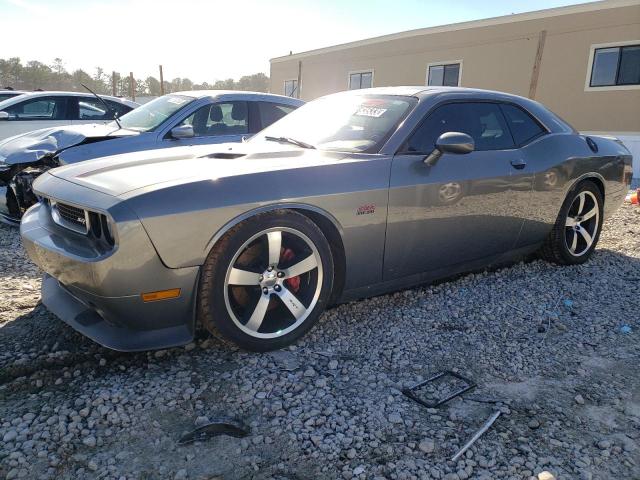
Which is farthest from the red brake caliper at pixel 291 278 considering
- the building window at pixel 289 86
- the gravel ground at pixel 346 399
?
the building window at pixel 289 86

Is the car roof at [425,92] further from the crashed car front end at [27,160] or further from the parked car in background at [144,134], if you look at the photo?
the crashed car front end at [27,160]

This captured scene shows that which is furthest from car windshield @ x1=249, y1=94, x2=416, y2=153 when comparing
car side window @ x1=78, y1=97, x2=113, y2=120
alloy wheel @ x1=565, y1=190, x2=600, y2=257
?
car side window @ x1=78, y1=97, x2=113, y2=120

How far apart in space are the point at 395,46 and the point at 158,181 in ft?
60.3

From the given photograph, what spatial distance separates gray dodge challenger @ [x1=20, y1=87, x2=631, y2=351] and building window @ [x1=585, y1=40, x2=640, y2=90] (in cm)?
1166

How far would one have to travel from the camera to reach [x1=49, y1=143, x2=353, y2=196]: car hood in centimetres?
255

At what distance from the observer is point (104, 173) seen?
9.14ft

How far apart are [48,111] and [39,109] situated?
0.44 feet

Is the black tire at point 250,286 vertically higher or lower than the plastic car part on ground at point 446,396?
higher

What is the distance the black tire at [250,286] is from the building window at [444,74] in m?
15.6

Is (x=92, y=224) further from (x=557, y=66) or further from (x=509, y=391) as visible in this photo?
(x=557, y=66)

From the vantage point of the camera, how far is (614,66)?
13.6 meters

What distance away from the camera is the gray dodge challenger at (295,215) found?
240 cm

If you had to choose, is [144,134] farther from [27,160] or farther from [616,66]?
[616,66]

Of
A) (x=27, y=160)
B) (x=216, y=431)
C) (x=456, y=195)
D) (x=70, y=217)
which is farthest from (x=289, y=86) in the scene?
(x=216, y=431)
